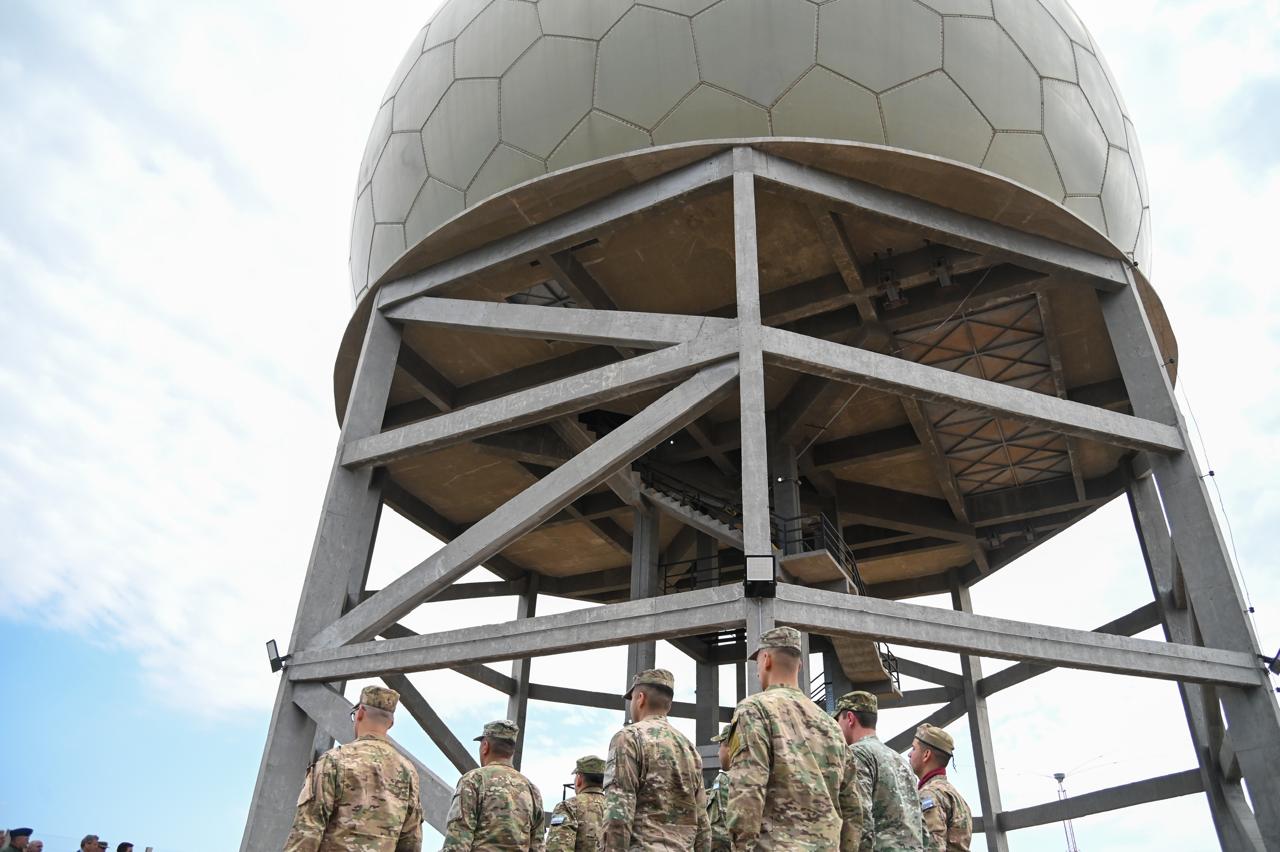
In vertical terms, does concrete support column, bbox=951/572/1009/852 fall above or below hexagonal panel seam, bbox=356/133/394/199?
below

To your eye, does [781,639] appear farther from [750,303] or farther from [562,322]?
[562,322]

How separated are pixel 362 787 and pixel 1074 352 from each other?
1194 cm

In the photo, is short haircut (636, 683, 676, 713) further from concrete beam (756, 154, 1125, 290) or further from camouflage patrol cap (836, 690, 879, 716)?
concrete beam (756, 154, 1125, 290)

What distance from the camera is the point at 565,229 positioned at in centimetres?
1070

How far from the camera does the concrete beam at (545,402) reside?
9141 mm

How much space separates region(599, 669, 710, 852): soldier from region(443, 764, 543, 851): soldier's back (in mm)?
929

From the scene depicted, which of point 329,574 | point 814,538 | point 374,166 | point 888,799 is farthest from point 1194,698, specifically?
point 374,166

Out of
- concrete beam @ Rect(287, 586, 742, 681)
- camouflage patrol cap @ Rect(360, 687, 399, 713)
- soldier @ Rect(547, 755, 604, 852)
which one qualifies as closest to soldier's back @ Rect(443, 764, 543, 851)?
camouflage patrol cap @ Rect(360, 687, 399, 713)

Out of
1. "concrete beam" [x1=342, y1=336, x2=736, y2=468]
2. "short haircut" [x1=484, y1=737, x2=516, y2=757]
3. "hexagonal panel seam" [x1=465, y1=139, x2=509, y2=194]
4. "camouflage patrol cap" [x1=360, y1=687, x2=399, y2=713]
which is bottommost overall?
"short haircut" [x1=484, y1=737, x2=516, y2=757]

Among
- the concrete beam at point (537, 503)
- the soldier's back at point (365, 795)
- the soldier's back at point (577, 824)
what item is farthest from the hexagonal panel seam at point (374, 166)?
the soldier's back at point (365, 795)

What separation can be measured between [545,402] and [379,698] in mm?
5360

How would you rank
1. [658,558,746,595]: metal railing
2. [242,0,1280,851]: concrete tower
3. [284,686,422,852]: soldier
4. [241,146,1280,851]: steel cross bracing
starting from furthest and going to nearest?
[658,558,746,595]: metal railing → [242,0,1280,851]: concrete tower → [241,146,1280,851]: steel cross bracing → [284,686,422,852]: soldier

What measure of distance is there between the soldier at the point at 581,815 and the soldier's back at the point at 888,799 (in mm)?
1923

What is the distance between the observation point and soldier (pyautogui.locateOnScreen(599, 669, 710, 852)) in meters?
4.11
